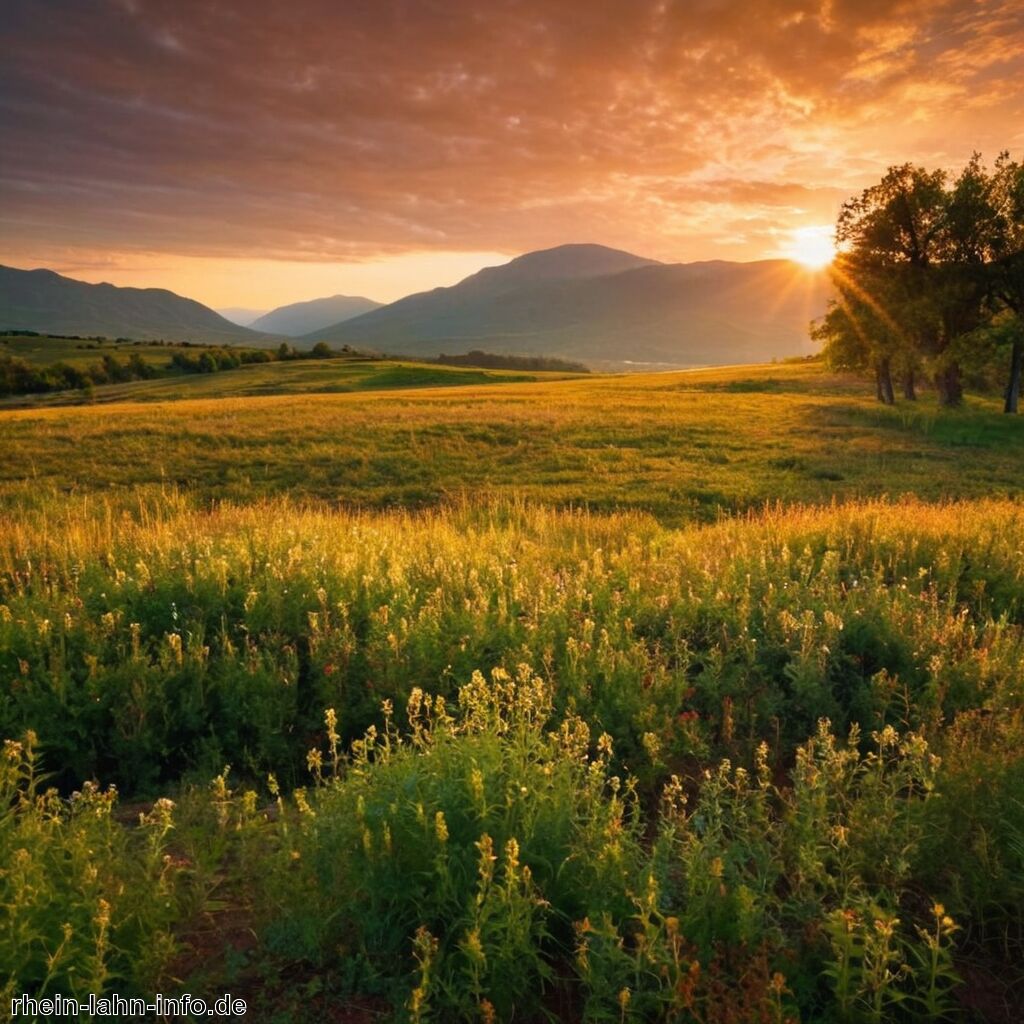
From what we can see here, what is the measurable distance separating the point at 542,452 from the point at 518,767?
22.9 meters

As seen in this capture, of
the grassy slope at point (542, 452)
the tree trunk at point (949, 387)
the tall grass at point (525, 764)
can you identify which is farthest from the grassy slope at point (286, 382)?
the tall grass at point (525, 764)

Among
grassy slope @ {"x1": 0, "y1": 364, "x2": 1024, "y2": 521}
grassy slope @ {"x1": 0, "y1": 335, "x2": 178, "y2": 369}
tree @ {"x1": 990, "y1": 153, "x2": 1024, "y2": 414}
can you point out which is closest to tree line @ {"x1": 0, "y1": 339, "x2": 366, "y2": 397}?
grassy slope @ {"x1": 0, "y1": 335, "x2": 178, "y2": 369}

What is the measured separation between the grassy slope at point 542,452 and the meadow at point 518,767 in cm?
675

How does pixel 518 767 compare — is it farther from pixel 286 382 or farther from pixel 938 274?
pixel 286 382

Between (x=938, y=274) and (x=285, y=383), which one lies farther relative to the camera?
(x=285, y=383)

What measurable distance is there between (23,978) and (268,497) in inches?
689

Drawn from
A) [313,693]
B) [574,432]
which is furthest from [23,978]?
[574,432]

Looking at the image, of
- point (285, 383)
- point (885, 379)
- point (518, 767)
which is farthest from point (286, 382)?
point (518, 767)

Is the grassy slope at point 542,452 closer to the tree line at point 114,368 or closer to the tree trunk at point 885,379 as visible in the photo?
the tree trunk at point 885,379

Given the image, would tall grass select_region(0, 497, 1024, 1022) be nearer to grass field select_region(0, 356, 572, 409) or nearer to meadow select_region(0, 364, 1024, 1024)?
meadow select_region(0, 364, 1024, 1024)

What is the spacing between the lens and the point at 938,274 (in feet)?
125

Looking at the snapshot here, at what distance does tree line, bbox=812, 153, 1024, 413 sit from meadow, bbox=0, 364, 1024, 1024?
28.0 m

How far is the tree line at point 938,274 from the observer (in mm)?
37219

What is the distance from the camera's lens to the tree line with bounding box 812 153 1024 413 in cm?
3722
